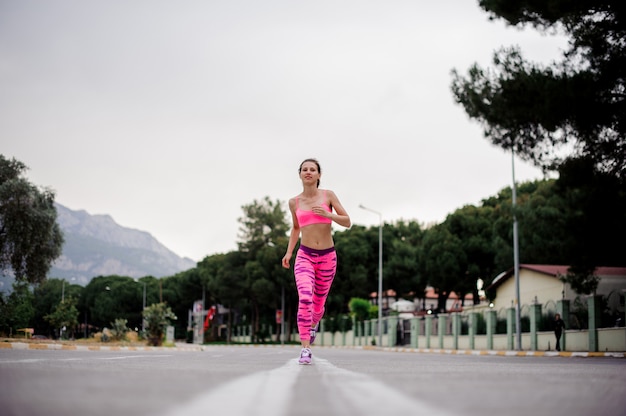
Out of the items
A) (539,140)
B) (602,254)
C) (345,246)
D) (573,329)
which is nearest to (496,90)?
(539,140)

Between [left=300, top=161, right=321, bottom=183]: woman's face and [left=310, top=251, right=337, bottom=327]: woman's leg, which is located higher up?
[left=300, top=161, right=321, bottom=183]: woman's face

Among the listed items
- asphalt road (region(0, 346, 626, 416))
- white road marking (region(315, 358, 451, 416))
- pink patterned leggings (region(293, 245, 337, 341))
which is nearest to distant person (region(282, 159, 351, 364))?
pink patterned leggings (region(293, 245, 337, 341))

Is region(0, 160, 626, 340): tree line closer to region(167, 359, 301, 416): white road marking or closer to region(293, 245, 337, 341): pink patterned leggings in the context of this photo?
region(293, 245, 337, 341): pink patterned leggings

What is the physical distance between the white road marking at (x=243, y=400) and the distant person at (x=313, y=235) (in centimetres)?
411

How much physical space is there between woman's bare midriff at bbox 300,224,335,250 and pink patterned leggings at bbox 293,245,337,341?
0.05m

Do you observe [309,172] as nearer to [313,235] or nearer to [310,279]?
[313,235]

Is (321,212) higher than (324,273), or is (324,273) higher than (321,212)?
(321,212)

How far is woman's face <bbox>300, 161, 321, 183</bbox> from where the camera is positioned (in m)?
9.03

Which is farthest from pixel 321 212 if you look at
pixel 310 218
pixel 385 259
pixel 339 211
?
pixel 385 259

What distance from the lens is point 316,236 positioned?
8969 millimetres

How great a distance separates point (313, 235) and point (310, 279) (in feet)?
1.75

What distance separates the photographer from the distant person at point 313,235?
8711 mm

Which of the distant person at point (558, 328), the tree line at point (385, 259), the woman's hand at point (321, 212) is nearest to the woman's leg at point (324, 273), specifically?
the woman's hand at point (321, 212)

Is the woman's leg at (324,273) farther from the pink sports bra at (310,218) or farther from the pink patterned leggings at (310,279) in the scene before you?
the pink sports bra at (310,218)
